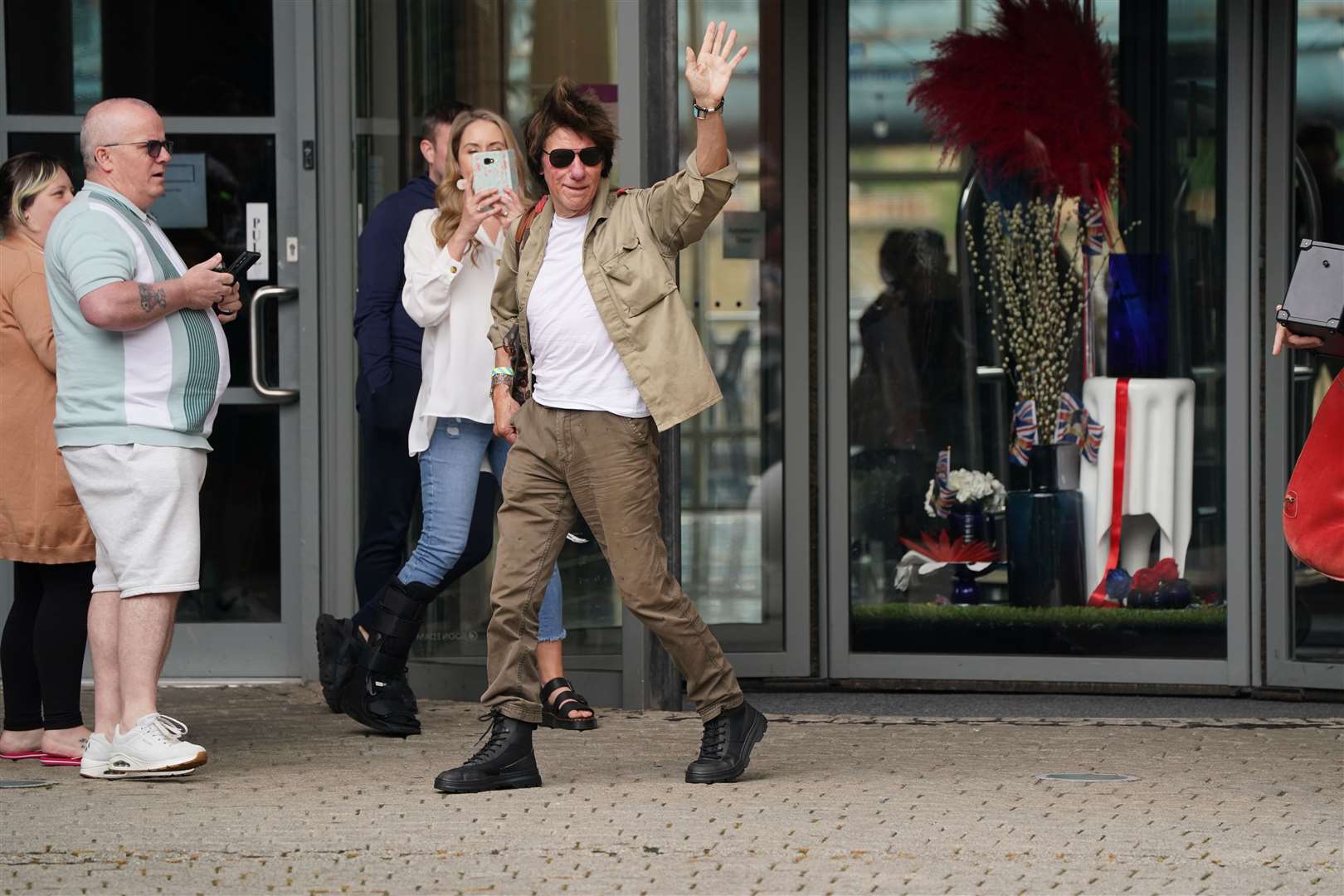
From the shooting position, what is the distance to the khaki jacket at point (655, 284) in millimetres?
5277

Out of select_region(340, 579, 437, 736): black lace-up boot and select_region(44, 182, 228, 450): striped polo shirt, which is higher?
select_region(44, 182, 228, 450): striped polo shirt

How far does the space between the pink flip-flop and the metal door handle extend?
187 centimetres

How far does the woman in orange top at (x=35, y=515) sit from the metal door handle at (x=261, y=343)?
136 cm

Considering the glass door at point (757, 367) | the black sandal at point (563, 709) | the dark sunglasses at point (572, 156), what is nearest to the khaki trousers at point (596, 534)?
the dark sunglasses at point (572, 156)

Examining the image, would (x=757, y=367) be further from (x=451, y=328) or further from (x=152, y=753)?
(x=152, y=753)

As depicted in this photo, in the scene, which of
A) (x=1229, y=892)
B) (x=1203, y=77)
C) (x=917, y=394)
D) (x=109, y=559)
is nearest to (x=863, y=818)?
(x=1229, y=892)

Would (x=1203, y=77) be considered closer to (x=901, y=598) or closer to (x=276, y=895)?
(x=901, y=598)

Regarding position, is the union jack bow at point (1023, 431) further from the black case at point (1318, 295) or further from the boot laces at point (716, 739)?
the black case at point (1318, 295)

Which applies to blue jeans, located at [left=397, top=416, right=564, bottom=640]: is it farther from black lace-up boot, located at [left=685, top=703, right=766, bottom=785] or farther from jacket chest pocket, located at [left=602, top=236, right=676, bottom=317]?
jacket chest pocket, located at [left=602, top=236, right=676, bottom=317]

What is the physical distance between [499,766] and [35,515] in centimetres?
160

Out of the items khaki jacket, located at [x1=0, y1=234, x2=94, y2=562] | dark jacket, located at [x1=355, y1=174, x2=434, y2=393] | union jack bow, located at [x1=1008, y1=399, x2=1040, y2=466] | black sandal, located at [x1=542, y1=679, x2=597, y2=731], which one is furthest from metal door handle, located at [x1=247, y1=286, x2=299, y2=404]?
union jack bow, located at [x1=1008, y1=399, x2=1040, y2=466]

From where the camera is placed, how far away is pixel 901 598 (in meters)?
7.55

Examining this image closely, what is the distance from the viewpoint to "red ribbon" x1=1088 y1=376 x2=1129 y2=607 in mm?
7406

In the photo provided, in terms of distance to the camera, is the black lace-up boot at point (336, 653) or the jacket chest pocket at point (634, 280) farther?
the black lace-up boot at point (336, 653)
